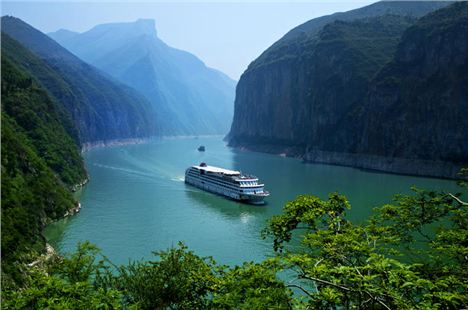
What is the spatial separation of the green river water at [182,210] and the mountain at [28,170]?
319 cm

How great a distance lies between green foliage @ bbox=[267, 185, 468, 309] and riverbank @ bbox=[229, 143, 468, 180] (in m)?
84.3

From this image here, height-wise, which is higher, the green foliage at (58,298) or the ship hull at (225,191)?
the green foliage at (58,298)

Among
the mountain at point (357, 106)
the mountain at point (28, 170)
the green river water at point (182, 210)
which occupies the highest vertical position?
the mountain at point (357, 106)

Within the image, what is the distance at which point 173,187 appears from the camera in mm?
76375

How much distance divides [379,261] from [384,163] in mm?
104975

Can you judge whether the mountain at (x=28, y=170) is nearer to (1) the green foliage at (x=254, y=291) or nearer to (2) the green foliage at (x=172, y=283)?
(2) the green foliage at (x=172, y=283)

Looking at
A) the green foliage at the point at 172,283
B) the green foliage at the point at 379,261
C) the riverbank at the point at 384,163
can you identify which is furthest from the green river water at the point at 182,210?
the green foliage at the point at 379,261

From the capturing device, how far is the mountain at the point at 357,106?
103 m

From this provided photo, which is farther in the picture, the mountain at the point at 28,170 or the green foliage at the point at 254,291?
the mountain at the point at 28,170

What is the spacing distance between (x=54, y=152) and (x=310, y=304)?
67392 mm

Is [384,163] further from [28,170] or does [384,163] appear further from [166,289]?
[166,289]

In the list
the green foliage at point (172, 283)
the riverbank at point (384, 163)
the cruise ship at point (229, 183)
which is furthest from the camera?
the riverbank at point (384, 163)

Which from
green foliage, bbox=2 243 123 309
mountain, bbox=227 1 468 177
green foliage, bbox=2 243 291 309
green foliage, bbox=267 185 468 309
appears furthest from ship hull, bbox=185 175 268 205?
mountain, bbox=227 1 468 177

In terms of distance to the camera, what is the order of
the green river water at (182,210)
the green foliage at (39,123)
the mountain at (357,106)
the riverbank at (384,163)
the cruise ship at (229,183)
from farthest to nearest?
the mountain at (357,106), the riverbank at (384,163), the green foliage at (39,123), the cruise ship at (229,183), the green river water at (182,210)
